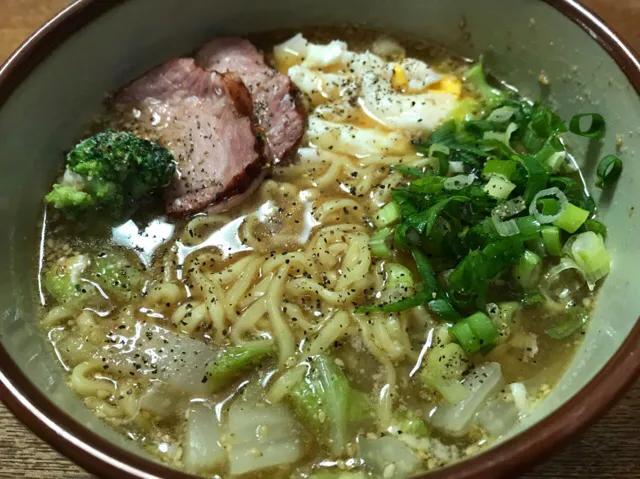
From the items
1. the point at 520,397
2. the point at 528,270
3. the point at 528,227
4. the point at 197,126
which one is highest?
the point at 197,126

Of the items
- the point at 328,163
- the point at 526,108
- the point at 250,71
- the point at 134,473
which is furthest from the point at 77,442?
the point at 526,108

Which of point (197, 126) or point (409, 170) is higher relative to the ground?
point (197, 126)

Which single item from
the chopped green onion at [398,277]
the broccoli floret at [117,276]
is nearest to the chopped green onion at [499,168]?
the chopped green onion at [398,277]

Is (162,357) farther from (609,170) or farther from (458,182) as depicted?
(609,170)

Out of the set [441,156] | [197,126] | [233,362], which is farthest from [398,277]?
[197,126]

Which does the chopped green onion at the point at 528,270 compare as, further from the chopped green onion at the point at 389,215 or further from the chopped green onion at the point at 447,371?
the chopped green onion at the point at 389,215

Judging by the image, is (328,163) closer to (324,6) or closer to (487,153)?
(487,153)

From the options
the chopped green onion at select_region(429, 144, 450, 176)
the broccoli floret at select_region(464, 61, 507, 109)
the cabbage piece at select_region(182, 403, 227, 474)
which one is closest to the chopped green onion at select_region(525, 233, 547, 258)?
the chopped green onion at select_region(429, 144, 450, 176)

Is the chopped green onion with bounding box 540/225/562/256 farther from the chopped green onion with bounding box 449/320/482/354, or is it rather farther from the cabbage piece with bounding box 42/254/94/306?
the cabbage piece with bounding box 42/254/94/306
